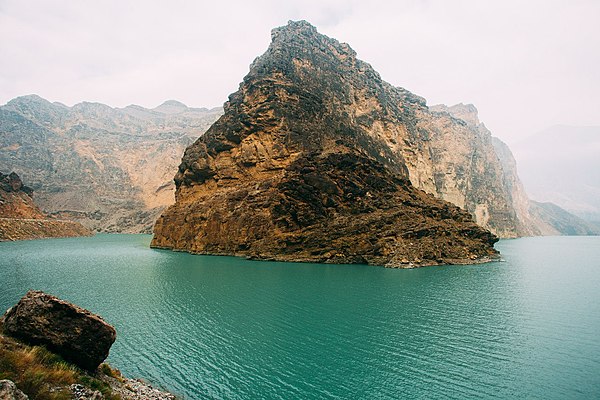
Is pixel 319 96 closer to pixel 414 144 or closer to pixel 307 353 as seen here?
pixel 414 144

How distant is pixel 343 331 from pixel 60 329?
17.8 metres

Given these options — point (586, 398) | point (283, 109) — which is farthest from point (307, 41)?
point (586, 398)

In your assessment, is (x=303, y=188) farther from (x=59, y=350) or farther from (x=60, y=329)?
Result: (x=59, y=350)

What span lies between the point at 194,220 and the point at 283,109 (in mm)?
32038

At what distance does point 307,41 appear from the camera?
357ft

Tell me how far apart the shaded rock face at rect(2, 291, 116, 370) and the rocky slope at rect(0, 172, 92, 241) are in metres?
113

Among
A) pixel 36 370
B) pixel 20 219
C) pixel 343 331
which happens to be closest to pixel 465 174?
pixel 343 331

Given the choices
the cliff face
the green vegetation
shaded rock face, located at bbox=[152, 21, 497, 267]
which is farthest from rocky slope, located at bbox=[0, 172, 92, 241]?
the cliff face

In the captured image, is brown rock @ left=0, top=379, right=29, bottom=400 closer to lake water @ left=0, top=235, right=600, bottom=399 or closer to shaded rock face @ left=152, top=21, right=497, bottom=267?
lake water @ left=0, top=235, right=600, bottom=399

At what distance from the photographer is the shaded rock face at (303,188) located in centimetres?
6794

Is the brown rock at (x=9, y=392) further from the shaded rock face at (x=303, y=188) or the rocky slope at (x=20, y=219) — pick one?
the rocky slope at (x=20, y=219)

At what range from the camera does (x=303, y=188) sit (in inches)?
2854

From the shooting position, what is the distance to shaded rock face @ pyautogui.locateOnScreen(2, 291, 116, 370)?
13.8 meters

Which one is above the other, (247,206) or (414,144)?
(414,144)
